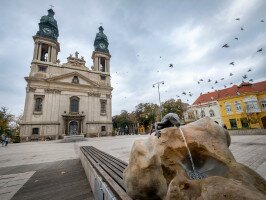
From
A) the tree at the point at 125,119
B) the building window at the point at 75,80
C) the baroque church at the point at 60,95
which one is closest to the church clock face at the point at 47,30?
the baroque church at the point at 60,95

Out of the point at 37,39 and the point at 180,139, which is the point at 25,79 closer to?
the point at 37,39

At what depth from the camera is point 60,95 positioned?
111ft

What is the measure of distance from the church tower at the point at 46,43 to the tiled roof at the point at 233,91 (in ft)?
123

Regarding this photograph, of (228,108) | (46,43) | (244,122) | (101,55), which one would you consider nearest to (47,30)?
(46,43)

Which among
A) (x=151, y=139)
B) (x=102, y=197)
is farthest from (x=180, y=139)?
(x=102, y=197)

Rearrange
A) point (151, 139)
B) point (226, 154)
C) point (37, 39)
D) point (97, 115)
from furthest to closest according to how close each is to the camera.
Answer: point (97, 115) < point (37, 39) < point (151, 139) < point (226, 154)

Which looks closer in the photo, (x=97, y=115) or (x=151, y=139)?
(x=151, y=139)

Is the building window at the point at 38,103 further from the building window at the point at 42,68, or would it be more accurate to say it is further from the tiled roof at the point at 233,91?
the tiled roof at the point at 233,91

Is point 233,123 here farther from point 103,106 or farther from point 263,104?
point 103,106

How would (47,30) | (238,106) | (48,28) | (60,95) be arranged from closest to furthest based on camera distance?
(238,106) → (60,95) → (47,30) → (48,28)

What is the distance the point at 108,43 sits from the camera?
47.3 m

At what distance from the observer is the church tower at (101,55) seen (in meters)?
42.4

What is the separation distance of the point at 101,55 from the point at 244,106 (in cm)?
3609

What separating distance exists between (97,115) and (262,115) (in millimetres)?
34137
